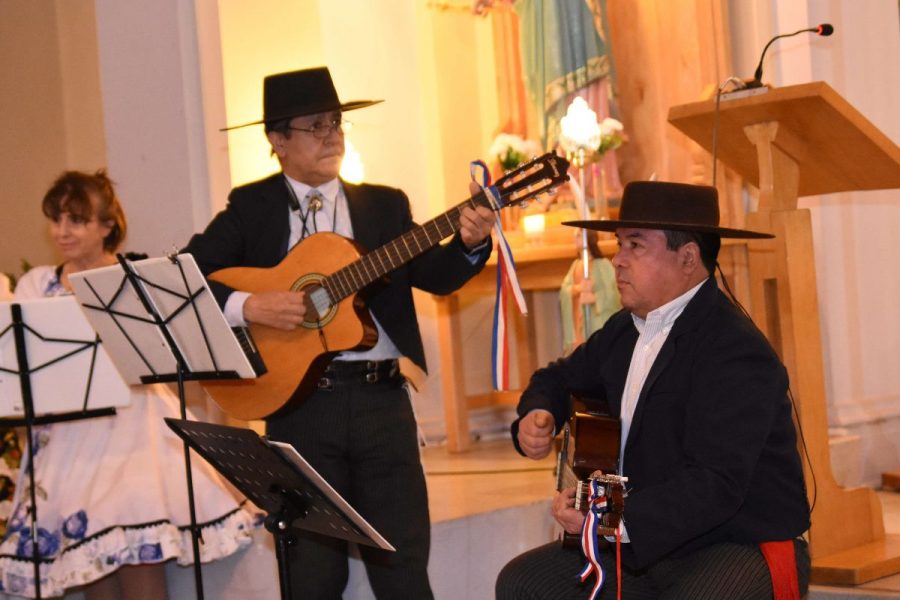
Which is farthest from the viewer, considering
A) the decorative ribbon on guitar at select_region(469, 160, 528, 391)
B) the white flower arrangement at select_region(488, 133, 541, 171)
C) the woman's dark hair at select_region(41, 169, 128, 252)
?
the white flower arrangement at select_region(488, 133, 541, 171)

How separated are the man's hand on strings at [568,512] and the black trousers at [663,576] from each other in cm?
21

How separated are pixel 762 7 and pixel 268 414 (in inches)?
136

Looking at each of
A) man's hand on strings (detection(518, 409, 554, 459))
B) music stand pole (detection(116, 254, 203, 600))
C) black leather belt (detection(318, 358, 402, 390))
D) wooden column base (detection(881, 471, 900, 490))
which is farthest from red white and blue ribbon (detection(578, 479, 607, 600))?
wooden column base (detection(881, 471, 900, 490))

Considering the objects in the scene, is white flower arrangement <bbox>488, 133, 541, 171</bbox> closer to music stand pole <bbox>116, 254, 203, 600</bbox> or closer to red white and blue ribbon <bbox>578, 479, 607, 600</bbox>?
music stand pole <bbox>116, 254, 203, 600</bbox>

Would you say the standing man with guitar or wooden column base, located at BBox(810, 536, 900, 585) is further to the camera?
wooden column base, located at BBox(810, 536, 900, 585)

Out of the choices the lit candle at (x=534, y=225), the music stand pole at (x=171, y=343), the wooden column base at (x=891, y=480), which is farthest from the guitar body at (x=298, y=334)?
the wooden column base at (x=891, y=480)

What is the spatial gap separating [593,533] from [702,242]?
82 cm

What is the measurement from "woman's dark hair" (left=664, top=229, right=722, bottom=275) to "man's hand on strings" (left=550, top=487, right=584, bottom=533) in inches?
26.5

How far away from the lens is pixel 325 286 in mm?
3430

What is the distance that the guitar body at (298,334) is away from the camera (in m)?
3.38

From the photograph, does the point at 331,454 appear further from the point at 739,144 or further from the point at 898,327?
the point at 898,327

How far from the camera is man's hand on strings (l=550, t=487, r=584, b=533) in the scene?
2797 mm

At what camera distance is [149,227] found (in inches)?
200

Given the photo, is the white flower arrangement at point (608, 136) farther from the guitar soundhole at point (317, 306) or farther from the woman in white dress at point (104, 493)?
the guitar soundhole at point (317, 306)
